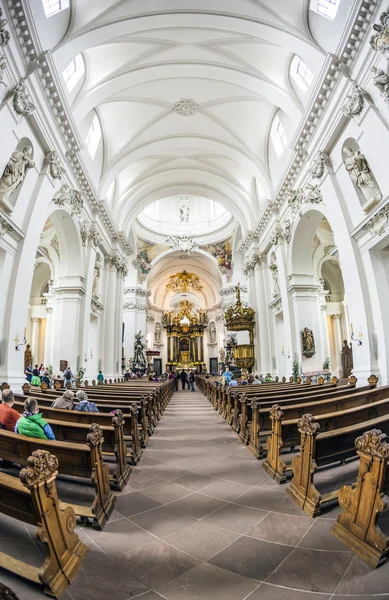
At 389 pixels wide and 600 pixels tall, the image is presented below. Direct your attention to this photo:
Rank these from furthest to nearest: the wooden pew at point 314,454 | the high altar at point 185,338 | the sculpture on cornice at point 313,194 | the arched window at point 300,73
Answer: the high altar at point 185,338, the arched window at point 300,73, the sculpture on cornice at point 313,194, the wooden pew at point 314,454

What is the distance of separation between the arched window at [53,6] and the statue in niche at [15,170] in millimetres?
3220

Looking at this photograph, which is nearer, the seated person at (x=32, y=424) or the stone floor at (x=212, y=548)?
the stone floor at (x=212, y=548)

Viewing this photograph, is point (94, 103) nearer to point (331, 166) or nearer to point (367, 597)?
point (331, 166)

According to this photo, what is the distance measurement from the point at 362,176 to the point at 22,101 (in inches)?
320

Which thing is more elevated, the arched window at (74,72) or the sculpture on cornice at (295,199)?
the arched window at (74,72)

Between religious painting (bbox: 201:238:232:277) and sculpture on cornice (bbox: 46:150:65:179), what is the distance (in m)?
18.7

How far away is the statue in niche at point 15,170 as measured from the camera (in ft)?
23.4

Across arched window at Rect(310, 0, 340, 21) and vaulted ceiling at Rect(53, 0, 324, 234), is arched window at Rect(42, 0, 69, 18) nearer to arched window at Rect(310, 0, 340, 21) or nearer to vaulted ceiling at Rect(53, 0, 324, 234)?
vaulted ceiling at Rect(53, 0, 324, 234)

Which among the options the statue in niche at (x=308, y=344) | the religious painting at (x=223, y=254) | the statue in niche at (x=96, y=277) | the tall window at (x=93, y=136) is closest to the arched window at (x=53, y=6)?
the tall window at (x=93, y=136)

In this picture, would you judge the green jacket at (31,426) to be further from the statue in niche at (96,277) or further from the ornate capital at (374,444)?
the statue in niche at (96,277)

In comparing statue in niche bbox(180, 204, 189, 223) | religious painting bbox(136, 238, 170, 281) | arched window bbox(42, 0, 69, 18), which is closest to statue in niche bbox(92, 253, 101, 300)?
arched window bbox(42, 0, 69, 18)

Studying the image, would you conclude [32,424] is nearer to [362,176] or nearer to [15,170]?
[15,170]

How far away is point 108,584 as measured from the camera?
2004 mm

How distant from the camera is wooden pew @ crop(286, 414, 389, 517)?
9.45ft
